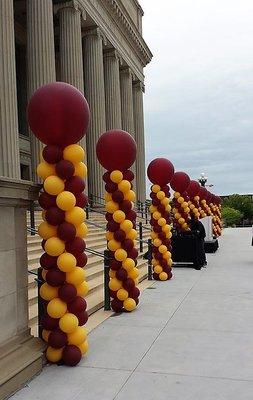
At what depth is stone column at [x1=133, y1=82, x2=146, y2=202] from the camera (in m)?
34.9

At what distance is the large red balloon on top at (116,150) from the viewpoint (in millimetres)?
7832

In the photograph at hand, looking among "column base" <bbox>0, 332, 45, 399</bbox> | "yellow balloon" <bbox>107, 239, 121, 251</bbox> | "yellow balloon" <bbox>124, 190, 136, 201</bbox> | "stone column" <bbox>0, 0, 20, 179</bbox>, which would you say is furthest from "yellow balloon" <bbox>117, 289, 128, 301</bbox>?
"stone column" <bbox>0, 0, 20, 179</bbox>

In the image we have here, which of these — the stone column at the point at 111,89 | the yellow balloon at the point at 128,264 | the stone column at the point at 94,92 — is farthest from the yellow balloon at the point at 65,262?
the stone column at the point at 111,89

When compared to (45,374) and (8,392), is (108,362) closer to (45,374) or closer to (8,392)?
(45,374)

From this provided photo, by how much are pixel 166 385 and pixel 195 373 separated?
18.3 inches

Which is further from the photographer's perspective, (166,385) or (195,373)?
(195,373)

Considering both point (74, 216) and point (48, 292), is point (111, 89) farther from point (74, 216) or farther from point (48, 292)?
point (48, 292)

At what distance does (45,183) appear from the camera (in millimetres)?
5309

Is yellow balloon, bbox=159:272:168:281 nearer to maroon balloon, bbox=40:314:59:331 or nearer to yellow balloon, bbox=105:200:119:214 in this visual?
yellow balloon, bbox=105:200:119:214

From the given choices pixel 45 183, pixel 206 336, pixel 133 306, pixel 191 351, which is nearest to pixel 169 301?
pixel 133 306

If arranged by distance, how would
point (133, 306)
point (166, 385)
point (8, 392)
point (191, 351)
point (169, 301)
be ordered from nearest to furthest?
point (8, 392) → point (166, 385) → point (191, 351) → point (133, 306) → point (169, 301)

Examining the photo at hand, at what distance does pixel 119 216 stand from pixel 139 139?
2820cm

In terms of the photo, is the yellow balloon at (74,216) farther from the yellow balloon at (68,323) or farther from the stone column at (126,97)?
the stone column at (126,97)

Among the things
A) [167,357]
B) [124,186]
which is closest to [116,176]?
[124,186]
